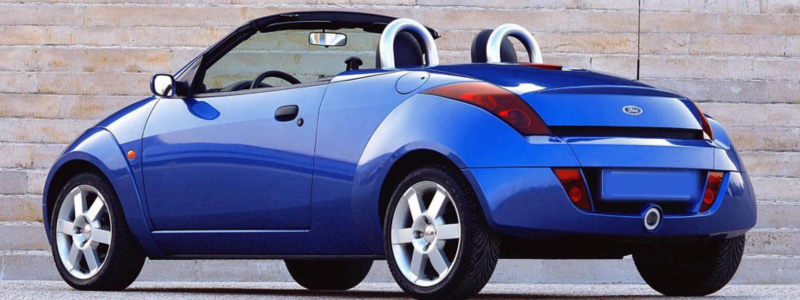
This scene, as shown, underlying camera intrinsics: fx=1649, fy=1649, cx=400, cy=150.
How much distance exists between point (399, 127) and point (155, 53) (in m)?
7.91

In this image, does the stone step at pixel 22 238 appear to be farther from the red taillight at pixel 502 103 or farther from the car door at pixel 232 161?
the red taillight at pixel 502 103

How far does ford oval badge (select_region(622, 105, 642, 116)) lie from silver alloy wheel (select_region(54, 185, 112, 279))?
8.80ft

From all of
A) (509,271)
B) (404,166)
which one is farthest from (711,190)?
(509,271)

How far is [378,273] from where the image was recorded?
33.9ft

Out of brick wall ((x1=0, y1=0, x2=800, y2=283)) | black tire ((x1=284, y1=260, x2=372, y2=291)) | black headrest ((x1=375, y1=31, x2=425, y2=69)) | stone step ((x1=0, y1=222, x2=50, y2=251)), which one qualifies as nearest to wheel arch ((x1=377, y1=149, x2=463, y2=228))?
black headrest ((x1=375, y1=31, x2=425, y2=69))

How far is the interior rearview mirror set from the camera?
7434 mm

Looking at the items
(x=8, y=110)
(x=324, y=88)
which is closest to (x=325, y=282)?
(x=324, y=88)

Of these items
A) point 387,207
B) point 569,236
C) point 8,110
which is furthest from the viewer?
point 8,110

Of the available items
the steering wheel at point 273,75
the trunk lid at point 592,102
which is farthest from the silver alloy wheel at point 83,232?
the trunk lid at point 592,102

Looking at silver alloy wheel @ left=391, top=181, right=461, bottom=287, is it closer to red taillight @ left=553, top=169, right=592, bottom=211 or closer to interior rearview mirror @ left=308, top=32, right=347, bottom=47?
red taillight @ left=553, top=169, right=592, bottom=211

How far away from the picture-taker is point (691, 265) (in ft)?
22.9

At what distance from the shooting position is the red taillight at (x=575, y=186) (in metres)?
5.92

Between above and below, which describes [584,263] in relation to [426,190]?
below

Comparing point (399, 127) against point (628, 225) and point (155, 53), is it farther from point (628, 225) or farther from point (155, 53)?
point (155, 53)
